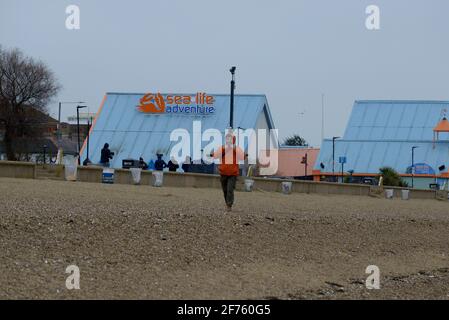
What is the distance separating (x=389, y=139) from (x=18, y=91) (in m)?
34.4

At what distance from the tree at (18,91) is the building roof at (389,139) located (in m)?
25.4

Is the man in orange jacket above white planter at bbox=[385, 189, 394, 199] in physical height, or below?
above

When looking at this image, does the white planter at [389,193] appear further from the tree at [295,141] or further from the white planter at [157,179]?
the tree at [295,141]

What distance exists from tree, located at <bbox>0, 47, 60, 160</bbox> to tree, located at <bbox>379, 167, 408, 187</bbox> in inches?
1157

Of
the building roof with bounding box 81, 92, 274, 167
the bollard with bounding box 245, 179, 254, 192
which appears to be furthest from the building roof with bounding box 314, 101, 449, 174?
the bollard with bounding box 245, 179, 254, 192

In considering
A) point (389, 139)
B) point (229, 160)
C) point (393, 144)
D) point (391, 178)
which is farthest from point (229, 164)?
point (389, 139)

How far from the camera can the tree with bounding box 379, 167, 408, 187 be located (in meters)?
67.4

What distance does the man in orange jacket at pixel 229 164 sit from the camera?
18562 mm

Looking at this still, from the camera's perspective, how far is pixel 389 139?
8125 centimetres

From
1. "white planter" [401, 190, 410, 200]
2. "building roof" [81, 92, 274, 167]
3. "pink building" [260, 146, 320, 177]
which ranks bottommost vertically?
"white planter" [401, 190, 410, 200]

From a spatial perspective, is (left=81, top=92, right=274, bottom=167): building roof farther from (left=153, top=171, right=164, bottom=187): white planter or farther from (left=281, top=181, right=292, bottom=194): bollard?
(left=153, top=171, right=164, bottom=187): white planter

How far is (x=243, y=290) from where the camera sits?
1145 centimetres
